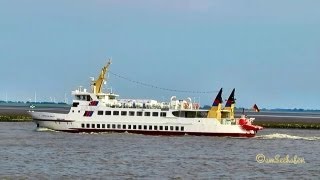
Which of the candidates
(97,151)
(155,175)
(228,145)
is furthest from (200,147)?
(155,175)

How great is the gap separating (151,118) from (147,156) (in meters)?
28.3

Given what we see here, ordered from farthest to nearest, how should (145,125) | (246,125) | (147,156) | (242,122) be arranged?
(145,125), (242,122), (246,125), (147,156)

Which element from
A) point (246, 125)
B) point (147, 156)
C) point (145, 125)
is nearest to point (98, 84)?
point (145, 125)

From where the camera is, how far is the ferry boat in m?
95.1

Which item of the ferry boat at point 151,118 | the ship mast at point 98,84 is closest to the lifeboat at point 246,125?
the ferry boat at point 151,118

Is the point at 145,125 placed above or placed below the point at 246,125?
below

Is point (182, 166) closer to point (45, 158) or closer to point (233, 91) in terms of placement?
point (45, 158)

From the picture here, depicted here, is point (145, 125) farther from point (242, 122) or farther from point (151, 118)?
point (242, 122)

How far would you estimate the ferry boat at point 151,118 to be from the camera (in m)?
95.1

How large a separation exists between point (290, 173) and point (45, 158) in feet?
68.3

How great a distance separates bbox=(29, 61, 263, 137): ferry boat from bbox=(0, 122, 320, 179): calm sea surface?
2345 mm

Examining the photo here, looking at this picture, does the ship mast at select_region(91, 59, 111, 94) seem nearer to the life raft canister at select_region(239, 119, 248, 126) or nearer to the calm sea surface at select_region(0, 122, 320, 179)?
the calm sea surface at select_region(0, 122, 320, 179)

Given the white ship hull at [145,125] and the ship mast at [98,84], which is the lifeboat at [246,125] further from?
the ship mast at [98,84]

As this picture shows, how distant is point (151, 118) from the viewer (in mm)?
95625
